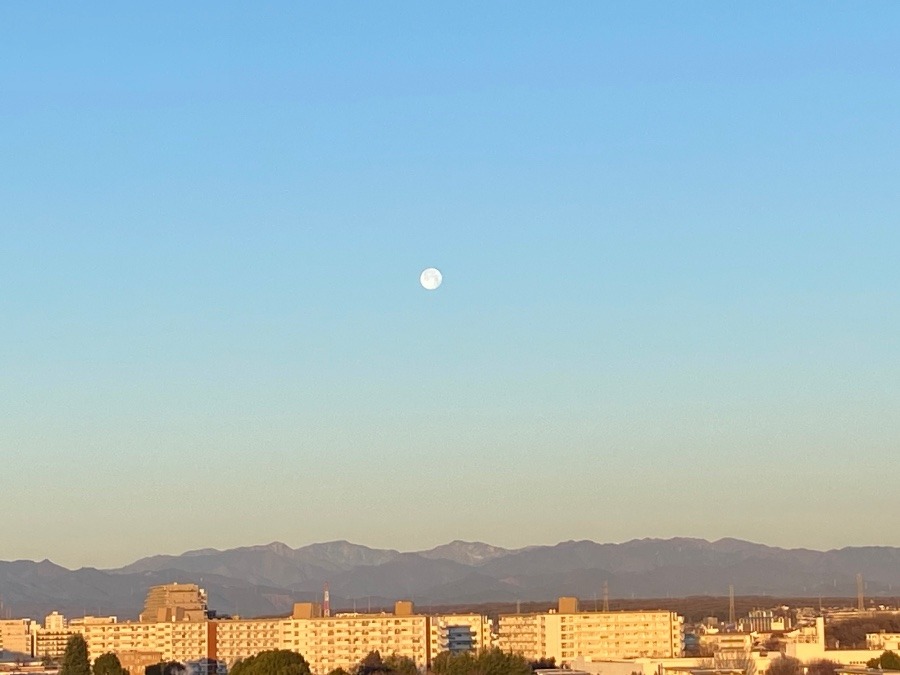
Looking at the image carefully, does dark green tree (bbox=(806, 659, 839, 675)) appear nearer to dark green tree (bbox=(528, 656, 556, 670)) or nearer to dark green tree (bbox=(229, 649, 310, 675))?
dark green tree (bbox=(229, 649, 310, 675))

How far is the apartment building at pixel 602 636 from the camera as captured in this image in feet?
516

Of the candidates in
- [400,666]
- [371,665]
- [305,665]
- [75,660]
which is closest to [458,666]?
[305,665]

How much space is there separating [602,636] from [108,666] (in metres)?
50.0

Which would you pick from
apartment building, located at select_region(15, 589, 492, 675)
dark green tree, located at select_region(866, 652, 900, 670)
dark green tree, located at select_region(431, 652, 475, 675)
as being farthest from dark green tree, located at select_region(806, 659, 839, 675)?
apartment building, located at select_region(15, 589, 492, 675)

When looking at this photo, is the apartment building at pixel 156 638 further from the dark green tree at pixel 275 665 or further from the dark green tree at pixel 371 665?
the dark green tree at pixel 275 665

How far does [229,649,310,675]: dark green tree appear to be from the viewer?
333 feet

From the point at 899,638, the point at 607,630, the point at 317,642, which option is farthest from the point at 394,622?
the point at 899,638

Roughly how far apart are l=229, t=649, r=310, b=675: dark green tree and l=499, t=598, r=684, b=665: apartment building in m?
53.7

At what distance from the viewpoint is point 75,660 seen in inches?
4899

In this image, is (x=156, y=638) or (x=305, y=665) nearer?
(x=305, y=665)

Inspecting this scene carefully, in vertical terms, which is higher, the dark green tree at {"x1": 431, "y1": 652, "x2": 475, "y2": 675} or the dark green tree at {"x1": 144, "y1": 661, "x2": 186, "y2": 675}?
the dark green tree at {"x1": 431, "y1": 652, "x2": 475, "y2": 675}

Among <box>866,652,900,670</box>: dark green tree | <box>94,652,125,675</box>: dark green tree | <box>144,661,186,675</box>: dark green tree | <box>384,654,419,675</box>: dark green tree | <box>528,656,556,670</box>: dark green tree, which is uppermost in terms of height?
<box>866,652,900,670</box>: dark green tree

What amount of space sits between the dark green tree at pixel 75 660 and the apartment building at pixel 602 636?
46.2 metres

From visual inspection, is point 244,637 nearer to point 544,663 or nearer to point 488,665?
point 544,663
